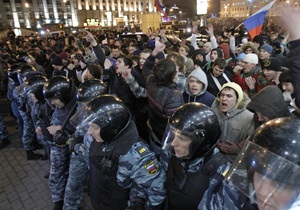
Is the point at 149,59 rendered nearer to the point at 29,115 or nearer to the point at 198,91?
the point at 198,91

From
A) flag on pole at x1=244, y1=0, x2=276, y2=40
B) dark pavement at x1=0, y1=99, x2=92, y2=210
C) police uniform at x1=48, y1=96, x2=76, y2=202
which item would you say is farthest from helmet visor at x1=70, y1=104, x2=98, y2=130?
flag on pole at x1=244, y1=0, x2=276, y2=40

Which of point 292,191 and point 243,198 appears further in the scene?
point 243,198

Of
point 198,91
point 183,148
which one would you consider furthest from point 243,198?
point 198,91

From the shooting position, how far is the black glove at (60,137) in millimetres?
3352

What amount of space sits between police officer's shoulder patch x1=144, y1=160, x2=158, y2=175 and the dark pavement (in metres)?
2.33

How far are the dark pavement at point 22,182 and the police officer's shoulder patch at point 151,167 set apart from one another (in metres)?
2.33

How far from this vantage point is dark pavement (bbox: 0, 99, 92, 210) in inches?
160

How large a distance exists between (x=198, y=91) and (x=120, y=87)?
5.13 feet

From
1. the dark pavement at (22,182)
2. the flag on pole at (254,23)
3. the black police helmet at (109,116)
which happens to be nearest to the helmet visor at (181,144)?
the black police helmet at (109,116)

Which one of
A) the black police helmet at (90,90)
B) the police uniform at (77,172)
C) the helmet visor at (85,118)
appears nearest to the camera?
the helmet visor at (85,118)

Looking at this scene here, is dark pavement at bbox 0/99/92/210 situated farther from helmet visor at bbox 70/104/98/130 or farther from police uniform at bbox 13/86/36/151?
helmet visor at bbox 70/104/98/130

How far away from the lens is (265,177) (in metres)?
1.20

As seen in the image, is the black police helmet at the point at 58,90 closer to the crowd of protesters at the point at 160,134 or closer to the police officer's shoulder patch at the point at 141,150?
the crowd of protesters at the point at 160,134

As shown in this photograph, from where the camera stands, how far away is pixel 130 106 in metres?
4.46
